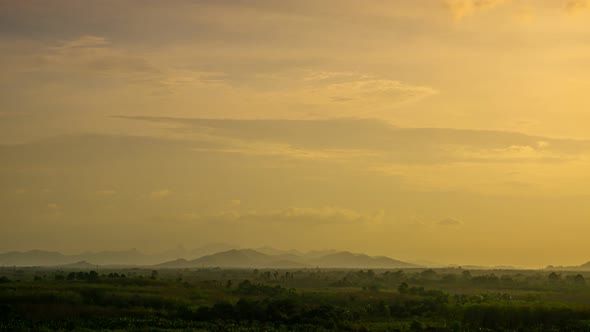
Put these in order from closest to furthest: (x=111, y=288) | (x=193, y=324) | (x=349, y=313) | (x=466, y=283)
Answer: (x=193, y=324)
(x=349, y=313)
(x=111, y=288)
(x=466, y=283)

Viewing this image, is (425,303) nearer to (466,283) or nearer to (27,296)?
(27,296)

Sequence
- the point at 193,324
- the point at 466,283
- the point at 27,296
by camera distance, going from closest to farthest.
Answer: the point at 193,324, the point at 27,296, the point at 466,283

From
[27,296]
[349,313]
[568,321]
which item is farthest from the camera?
[27,296]

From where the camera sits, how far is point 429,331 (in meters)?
72.5

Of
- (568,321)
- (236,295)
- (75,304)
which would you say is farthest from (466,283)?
(75,304)

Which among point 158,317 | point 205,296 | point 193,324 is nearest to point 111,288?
point 205,296

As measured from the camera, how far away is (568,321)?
76938 millimetres

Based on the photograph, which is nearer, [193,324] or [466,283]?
[193,324]

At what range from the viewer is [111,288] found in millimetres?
103812

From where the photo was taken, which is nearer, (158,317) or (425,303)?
(158,317)

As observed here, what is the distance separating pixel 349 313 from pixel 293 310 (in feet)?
28.2

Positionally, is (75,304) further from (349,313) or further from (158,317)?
(349,313)

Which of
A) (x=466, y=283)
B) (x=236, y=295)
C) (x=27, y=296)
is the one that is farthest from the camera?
(x=466, y=283)

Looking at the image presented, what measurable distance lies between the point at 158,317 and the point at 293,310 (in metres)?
15.5
